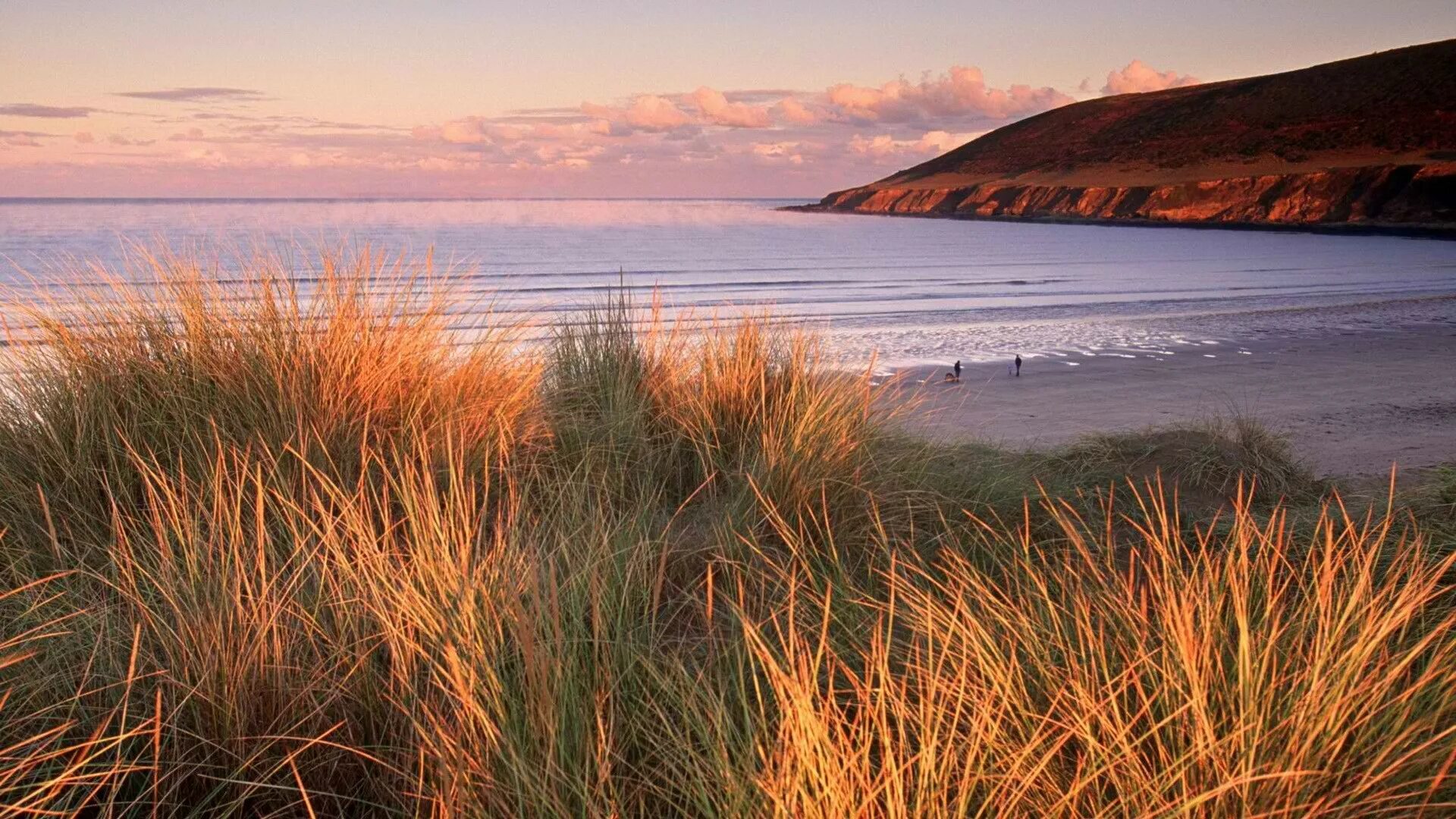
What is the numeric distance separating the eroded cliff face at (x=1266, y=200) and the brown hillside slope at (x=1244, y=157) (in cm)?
9

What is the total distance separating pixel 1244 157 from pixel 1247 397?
2719 inches

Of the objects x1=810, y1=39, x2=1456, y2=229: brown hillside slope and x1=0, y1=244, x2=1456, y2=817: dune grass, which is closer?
x1=0, y1=244, x2=1456, y2=817: dune grass

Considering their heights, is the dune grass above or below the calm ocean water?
above

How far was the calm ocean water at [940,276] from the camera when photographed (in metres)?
14.5

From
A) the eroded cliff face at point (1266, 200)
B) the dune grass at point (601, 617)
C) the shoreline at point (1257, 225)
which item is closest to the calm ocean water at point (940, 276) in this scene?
the dune grass at point (601, 617)

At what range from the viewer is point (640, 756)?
2061 mm

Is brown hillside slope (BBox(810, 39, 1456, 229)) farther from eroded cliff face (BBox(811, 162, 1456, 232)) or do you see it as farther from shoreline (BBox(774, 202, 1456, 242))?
shoreline (BBox(774, 202, 1456, 242))

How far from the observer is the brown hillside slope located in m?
53.2

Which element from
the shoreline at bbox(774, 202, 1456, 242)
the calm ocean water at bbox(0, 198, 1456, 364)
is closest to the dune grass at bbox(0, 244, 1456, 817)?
the calm ocean water at bbox(0, 198, 1456, 364)

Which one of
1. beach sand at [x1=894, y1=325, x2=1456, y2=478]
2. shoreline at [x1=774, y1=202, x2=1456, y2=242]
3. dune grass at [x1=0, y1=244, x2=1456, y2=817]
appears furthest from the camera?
shoreline at [x1=774, y1=202, x2=1456, y2=242]

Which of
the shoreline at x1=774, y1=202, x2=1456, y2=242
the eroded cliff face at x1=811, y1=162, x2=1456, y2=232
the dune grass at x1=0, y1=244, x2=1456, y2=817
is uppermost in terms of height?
the dune grass at x1=0, y1=244, x2=1456, y2=817

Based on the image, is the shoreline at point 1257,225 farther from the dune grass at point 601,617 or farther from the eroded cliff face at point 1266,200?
the dune grass at point 601,617

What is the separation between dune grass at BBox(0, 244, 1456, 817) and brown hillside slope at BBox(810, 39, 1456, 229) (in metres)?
53.9

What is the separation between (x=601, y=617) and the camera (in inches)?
89.7
